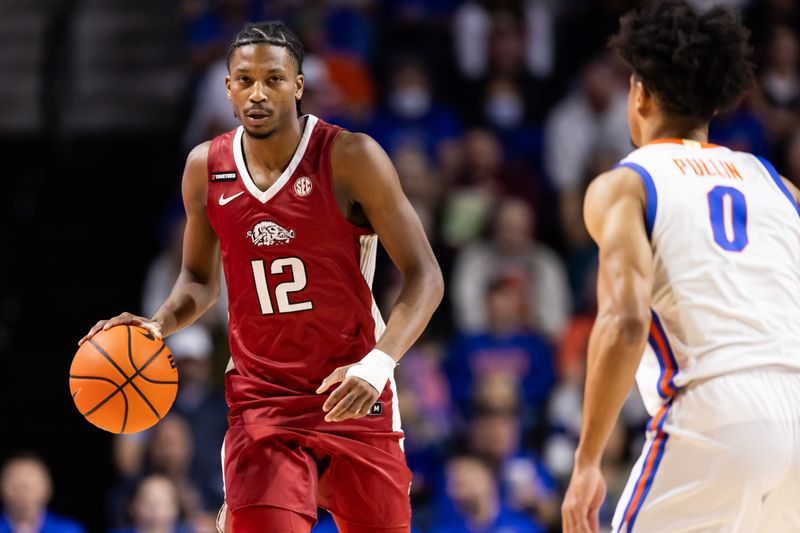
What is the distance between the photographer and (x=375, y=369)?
14.0 feet

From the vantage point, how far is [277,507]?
4.36 meters

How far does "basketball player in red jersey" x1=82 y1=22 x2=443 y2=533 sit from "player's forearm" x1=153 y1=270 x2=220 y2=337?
87mm

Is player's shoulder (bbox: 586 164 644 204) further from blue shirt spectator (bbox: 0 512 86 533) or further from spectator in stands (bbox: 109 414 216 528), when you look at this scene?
blue shirt spectator (bbox: 0 512 86 533)

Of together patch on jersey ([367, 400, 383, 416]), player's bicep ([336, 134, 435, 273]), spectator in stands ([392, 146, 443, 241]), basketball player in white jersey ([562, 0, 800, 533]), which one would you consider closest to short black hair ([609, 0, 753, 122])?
basketball player in white jersey ([562, 0, 800, 533])

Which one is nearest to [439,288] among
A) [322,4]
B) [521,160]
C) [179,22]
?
[521,160]

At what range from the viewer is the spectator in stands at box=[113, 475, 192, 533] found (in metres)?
7.85

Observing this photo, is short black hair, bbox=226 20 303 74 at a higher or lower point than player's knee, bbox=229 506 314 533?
higher

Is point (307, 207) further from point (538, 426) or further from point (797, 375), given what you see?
point (538, 426)

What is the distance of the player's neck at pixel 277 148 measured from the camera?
4.71 m

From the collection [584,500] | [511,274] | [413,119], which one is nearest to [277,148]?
[584,500]

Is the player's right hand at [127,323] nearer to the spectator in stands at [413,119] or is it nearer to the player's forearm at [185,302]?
the player's forearm at [185,302]

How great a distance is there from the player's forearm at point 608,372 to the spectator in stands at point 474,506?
4.17m

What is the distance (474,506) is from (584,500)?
167 inches

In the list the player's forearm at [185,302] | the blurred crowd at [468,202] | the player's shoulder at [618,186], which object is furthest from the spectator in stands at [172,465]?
the player's shoulder at [618,186]
